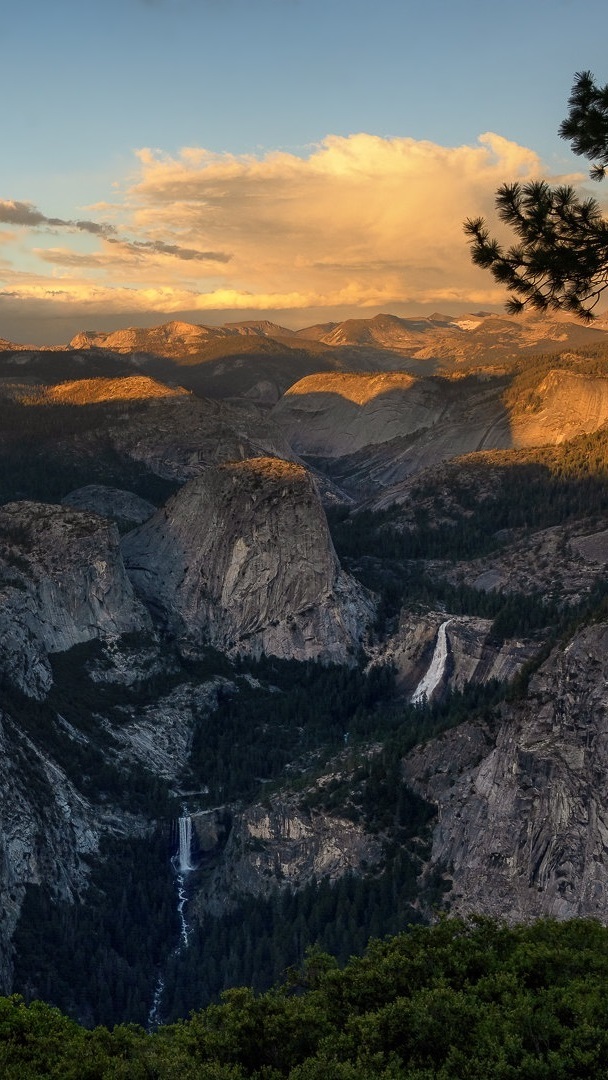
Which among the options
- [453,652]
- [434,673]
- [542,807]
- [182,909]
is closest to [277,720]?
[434,673]

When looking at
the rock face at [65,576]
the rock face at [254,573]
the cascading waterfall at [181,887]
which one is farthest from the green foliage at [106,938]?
the rock face at [254,573]

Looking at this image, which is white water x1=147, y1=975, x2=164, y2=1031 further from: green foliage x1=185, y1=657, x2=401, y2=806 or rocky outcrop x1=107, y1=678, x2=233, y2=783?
rocky outcrop x1=107, y1=678, x2=233, y2=783

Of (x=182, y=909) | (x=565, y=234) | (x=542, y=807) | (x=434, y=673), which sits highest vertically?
(x=565, y=234)

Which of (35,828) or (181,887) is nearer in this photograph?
(35,828)

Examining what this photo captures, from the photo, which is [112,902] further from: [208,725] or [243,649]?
[243,649]

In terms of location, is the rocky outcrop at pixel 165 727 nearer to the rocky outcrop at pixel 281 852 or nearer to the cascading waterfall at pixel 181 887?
the cascading waterfall at pixel 181 887

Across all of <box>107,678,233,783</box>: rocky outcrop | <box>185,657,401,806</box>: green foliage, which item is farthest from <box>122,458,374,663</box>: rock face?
<box>107,678,233,783</box>: rocky outcrop

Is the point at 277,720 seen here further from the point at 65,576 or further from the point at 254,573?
the point at 65,576
